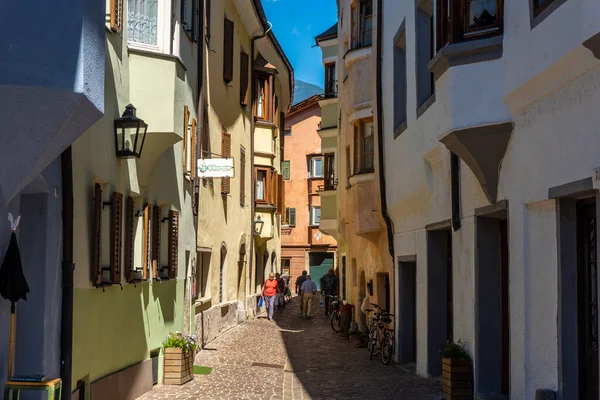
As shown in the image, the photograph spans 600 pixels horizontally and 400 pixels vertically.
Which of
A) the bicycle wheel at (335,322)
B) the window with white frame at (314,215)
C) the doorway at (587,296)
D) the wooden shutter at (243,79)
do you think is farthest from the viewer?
the window with white frame at (314,215)

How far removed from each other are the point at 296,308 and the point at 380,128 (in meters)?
20.1

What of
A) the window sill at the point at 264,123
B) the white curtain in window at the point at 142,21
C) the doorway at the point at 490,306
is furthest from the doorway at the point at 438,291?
the window sill at the point at 264,123

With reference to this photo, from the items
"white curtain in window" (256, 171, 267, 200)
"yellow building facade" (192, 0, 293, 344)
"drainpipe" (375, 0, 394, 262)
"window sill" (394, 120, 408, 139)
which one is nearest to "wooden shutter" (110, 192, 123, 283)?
"window sill" (394, 120, 408, 139)

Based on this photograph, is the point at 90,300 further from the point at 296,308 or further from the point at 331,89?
the point at 296,308

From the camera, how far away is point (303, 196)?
2063 inches

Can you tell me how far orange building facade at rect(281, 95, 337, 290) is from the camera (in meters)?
52.1

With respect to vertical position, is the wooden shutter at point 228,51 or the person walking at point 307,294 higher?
the wooden shutter at point 228,51

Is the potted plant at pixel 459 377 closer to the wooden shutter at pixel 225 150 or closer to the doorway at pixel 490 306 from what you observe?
the doorway at pixel 490 306

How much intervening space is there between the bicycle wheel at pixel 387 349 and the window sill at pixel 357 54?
6869 millimetres

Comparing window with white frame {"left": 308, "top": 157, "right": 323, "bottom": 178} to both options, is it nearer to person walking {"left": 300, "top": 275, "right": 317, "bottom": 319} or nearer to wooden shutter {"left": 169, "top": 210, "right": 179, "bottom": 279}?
person walking {"left": 300, "top": 275, "right": 317, "bottom": 319}

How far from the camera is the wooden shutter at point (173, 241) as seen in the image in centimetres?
1467

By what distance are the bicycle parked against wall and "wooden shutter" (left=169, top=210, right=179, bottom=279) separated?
Result: 447 centimetres

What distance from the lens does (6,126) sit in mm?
6758

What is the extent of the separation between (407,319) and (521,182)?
794cm
